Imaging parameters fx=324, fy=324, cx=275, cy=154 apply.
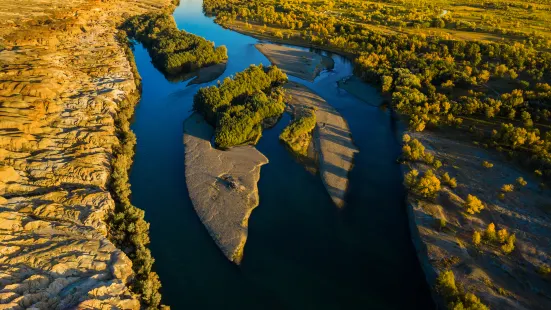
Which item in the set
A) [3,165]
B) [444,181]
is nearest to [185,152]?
[3,165]

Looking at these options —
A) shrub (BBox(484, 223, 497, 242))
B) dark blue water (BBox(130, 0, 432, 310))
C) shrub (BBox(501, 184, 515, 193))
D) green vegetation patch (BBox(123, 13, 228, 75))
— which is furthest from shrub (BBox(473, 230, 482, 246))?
green vegetation patch (BBox(123, 13, 228, 75))

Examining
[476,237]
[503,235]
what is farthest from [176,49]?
[503,235]

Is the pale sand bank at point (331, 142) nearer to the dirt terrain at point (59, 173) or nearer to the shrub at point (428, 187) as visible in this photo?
the shrub at point (428, 187)

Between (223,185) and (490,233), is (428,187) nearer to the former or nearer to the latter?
(490,233)

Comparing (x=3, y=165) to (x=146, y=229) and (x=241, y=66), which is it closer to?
(x=146, y=229)

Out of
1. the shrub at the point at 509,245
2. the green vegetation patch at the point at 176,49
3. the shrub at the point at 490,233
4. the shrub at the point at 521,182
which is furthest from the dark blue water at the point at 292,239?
the green vegetation patch at the point at 176,49

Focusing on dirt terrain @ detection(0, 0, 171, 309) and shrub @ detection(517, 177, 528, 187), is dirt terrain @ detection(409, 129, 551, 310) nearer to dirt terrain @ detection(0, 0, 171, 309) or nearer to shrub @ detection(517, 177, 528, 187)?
shrub @ detection(517, 177, 528, 187)
